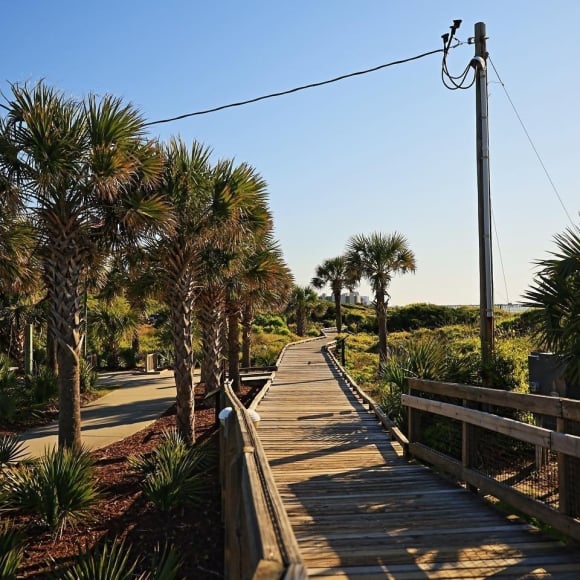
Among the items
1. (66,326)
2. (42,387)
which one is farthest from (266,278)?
(66,326)

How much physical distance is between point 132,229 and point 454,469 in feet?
20.1

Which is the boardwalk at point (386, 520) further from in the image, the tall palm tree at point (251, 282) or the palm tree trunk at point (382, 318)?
the palm tree trunk at point (382, 318)

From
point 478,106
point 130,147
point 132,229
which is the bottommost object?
point 132,229

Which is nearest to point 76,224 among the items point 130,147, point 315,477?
point 130,147

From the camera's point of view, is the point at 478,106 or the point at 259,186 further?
the point at 259,186

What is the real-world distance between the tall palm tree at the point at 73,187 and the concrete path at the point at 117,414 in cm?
190

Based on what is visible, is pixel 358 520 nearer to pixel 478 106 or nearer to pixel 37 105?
pixel 37 105

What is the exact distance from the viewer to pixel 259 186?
11930 millimetres

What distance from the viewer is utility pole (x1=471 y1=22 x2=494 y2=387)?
10.0 meters

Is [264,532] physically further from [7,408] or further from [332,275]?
[332,275]

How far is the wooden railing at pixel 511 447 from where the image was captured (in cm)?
430

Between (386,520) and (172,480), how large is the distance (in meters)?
3.73

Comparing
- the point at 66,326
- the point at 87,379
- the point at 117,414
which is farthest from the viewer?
the point at 87,379

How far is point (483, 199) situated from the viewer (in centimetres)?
1035
